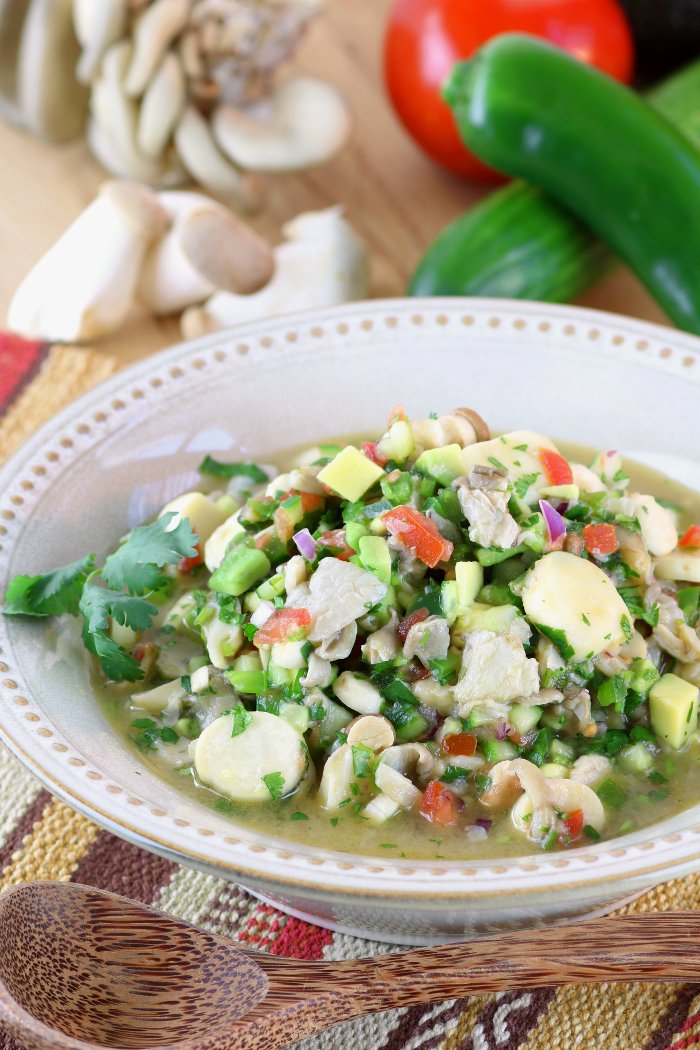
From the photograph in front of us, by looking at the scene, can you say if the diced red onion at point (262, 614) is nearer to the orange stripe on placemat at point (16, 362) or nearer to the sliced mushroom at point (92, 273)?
the orange stripe on placemat at point (16, 362)

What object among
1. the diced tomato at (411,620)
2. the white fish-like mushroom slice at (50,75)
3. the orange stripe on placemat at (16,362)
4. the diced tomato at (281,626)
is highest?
the white fish-like mushroom slice at (50,75)

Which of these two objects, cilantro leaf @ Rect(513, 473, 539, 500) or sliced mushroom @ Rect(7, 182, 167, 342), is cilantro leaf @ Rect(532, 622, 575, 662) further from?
sliced mushroom @ Rect(7, 182, 167, 342)

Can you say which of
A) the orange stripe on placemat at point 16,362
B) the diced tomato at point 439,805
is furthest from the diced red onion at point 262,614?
the orange stripe on placemat at point 16,362

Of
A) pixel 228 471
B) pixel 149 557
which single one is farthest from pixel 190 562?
pixel 228 471

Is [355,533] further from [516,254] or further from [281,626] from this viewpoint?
[516,254]

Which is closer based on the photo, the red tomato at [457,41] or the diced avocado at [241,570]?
the diced avocado at [241,570]

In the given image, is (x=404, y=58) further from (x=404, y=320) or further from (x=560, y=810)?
(x=560, y=810)
